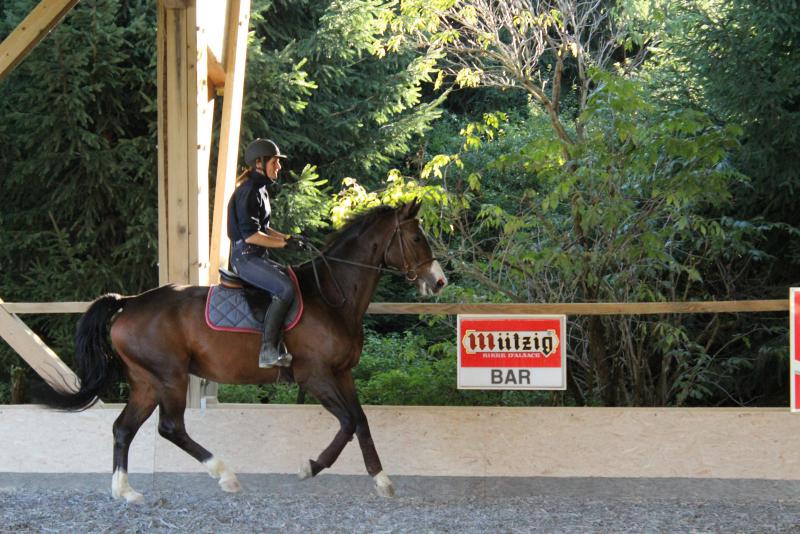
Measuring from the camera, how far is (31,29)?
6.80 metres

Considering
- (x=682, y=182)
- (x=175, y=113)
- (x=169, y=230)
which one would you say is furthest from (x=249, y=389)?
(x=682, y=182)

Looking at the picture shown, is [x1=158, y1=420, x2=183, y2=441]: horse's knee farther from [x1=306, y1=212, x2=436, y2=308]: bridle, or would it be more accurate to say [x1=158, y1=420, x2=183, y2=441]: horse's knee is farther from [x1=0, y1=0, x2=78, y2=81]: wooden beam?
[x1=0, y1=0, x2=78, y2=81]: wooden beam

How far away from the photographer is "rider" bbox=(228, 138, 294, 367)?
239 inches

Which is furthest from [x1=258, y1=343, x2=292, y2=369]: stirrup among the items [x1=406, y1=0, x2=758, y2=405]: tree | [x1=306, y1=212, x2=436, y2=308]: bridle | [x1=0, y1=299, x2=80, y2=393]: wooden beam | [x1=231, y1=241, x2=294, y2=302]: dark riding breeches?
[x1=406, y1=0, x2=758, y2=405]: tree

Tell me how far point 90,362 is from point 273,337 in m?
1.30

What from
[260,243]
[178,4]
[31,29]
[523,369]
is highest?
[178,4]

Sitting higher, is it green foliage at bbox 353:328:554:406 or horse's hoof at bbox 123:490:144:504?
horse's hoof at bbox 123:490:144:504

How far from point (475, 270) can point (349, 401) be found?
233 centimetres

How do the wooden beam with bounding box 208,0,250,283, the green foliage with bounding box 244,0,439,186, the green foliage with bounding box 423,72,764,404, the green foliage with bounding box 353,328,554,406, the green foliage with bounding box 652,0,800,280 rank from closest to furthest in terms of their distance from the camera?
1. the green foliage with bounding box 423,72,764,404
2. the wooden beam with bounding box 208,0,250,283
3. the green foliage with bounding box 353,328,554,406
4. the green foliage with bounding box 652,0,800,280
5. the green foliage with bounding box 244,0,439,186

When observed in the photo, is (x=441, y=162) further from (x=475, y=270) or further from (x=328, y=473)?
(x=328, y=473)

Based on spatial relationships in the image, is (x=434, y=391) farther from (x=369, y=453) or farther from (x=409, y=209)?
(x=409, y=209)

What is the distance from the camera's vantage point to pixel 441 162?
8164 millimetres

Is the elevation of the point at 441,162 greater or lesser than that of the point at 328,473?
greater

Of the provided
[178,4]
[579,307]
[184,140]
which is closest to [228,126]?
[184,140]
